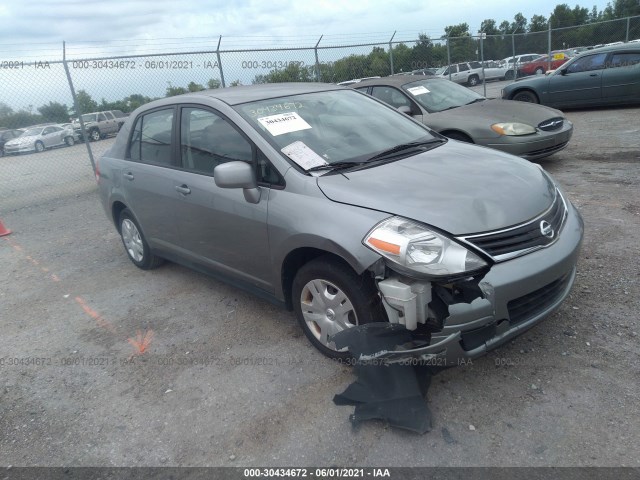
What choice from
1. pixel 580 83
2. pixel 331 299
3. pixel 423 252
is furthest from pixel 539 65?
pixel 423 252

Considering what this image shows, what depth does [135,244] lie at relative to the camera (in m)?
5.24

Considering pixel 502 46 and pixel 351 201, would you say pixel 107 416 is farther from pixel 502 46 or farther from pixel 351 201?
pixel 502 46

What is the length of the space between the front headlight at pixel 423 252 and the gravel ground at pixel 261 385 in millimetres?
802

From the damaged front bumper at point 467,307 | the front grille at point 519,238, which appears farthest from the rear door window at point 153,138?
the front grille at point 519,238

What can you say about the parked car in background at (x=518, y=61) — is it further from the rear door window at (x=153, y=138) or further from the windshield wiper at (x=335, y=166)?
the windshield wiper at (x=335, y=166)

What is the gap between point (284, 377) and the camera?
10.5 feet

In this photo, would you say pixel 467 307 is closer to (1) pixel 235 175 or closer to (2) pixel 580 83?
(1) pixel 235 175

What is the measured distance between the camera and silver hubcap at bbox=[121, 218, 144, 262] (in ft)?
16.9

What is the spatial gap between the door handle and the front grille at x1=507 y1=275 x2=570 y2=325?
253cm

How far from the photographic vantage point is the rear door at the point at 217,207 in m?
3.48

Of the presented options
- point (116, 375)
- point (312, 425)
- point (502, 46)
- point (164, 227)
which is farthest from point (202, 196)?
point (502, 46)

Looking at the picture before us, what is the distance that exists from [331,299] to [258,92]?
1.97 meters

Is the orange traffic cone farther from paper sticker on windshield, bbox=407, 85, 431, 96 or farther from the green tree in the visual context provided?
paper sticker on windshield, bbox=407, 85, 431, 96

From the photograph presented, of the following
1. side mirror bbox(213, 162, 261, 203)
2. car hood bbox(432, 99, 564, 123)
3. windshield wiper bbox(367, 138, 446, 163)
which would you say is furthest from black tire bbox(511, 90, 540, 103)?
side mirror bbox(213, 162, 261, 203)
